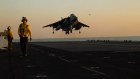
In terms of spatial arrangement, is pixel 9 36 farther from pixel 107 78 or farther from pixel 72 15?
pixel 72 15

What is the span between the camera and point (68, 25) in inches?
2502

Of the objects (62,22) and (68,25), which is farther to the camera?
(62,22)

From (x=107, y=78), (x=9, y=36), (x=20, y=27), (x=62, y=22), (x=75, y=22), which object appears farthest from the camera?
(x=62, y=22)

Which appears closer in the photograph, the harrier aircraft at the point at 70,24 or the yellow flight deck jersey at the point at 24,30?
the yellow flight deck jersey at the point at 24,30

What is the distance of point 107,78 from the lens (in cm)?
977

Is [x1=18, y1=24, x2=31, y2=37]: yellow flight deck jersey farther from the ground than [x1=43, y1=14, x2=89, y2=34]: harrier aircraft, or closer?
closer

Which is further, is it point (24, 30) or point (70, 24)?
point (70, 24)

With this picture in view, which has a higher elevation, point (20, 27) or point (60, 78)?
point (20, 27)

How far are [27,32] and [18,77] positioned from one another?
10354mm

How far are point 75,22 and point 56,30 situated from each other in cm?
948

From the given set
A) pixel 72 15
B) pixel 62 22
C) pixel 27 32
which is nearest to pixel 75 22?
pixel 72 15

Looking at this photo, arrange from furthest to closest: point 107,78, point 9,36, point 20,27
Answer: point 9,36, point 20,27, point 107,78

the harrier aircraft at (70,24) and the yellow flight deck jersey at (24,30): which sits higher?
the harrier aircraft at (70,24)

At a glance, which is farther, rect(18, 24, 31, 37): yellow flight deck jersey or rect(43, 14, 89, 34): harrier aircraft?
rect(43, 14, 89, 34): harrier aircraft
